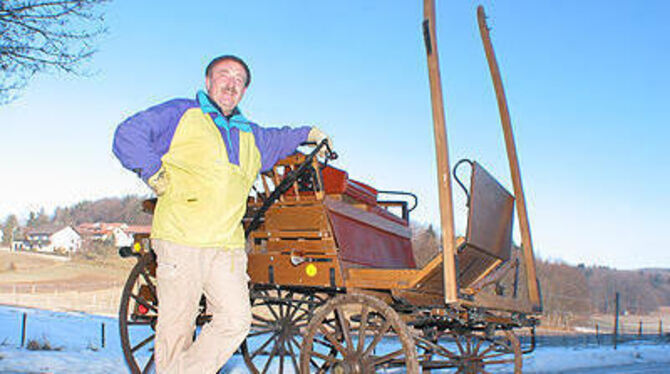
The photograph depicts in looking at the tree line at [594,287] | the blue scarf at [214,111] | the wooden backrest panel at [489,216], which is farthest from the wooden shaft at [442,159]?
the tree line at [594,287]

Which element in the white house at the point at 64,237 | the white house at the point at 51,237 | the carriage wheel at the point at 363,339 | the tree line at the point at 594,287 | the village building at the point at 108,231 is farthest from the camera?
the white house at the point at 64,237

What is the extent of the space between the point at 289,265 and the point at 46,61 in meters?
5.12

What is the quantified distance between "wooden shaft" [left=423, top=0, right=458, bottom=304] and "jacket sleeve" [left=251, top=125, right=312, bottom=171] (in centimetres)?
102

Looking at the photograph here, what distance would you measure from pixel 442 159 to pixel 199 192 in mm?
1675

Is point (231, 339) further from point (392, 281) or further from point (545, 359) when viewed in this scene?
point (545, 359)

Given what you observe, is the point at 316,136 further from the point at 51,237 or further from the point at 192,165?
the point at 51,237

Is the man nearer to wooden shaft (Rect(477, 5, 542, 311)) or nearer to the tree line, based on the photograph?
wooden shaft (Rect(477, 5, 542, 311))

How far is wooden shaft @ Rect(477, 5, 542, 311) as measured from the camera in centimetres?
519

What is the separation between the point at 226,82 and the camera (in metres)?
3.27

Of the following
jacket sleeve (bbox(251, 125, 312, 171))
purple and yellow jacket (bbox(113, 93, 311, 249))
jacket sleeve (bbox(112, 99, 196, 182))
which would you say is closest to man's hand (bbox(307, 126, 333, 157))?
jacket sleeve (bbox(251, 125, 312, 171))

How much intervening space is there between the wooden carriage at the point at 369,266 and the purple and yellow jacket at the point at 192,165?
1176mm

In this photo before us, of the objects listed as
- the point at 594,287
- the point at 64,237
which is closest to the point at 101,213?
the point at 64,237

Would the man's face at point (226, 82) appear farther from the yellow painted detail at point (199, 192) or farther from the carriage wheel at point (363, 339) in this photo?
the carriage wheel at point (363, 339)

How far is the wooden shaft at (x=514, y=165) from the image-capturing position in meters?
5.19
